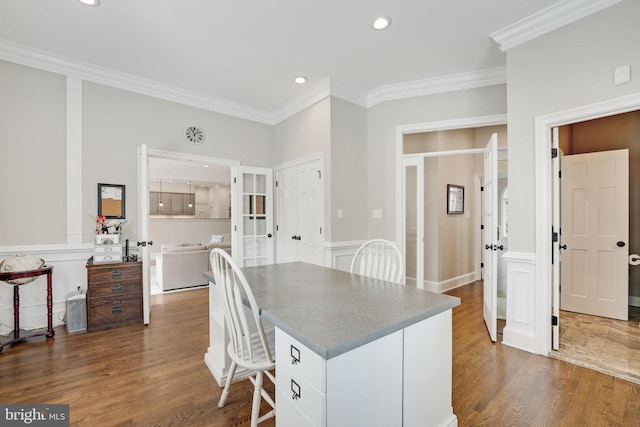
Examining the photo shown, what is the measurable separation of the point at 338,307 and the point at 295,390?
0.39 meters

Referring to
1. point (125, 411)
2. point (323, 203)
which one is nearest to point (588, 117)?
point (323, 203)

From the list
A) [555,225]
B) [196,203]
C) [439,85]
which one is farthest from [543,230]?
[196,203]

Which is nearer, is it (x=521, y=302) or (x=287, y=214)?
(x=521, y=302)

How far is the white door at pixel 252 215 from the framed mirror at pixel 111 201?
4.73 feet

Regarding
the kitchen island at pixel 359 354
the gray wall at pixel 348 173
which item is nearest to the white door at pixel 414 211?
the gray wall at pixel 348 173

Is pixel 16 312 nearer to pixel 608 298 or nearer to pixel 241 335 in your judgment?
pixel 241 335

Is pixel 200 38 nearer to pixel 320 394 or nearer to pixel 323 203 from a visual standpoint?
pixel 323 203

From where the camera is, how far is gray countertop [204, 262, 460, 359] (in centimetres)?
109

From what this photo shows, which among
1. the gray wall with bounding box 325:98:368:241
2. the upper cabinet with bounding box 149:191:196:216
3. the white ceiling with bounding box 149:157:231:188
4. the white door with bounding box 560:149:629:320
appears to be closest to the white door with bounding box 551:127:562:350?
the white door with bounding box 560:149:629:320

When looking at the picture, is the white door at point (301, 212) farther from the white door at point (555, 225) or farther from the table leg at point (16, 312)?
the table leg at point (16, 312)

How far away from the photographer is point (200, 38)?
9.26 ft

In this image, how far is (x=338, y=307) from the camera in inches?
55.2

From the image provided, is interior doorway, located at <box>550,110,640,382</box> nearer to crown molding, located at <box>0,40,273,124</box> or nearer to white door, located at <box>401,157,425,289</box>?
white door, located at <box>401,157,425,289</box>

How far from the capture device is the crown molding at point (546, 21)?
7.36 feet
